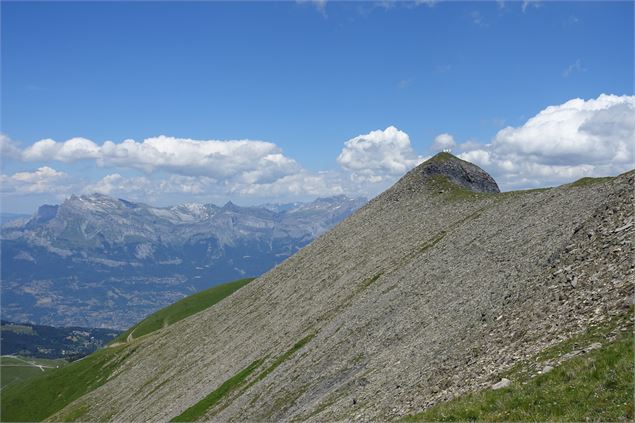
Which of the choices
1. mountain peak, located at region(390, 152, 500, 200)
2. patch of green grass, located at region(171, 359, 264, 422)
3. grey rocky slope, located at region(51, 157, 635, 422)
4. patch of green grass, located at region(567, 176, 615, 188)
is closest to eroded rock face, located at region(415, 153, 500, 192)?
mountain peak, located at region(390, 152, 500, 200)

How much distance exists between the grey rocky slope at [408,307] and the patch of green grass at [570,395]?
362cm

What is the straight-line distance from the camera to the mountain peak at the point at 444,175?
106 metres

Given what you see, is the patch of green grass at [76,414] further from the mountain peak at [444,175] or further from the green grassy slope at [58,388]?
the mountain peak at [444,175]

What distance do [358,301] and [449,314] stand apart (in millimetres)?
22777

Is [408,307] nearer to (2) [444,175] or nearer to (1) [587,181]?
(1) [587,181]

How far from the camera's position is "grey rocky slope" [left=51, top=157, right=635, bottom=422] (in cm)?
3127

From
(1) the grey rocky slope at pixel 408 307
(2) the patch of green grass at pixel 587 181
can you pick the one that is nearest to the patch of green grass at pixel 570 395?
(1) the grey rocky slope at pixel 408 307

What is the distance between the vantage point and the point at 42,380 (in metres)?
188

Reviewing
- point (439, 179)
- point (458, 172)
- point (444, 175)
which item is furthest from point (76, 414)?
point (458, 172)

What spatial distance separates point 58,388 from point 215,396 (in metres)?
136

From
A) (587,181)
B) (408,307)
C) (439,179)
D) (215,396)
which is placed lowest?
(215,396)

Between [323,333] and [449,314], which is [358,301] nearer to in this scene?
[323,333]

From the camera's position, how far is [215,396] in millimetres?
64562

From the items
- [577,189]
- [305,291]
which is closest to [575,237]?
[577,189]
